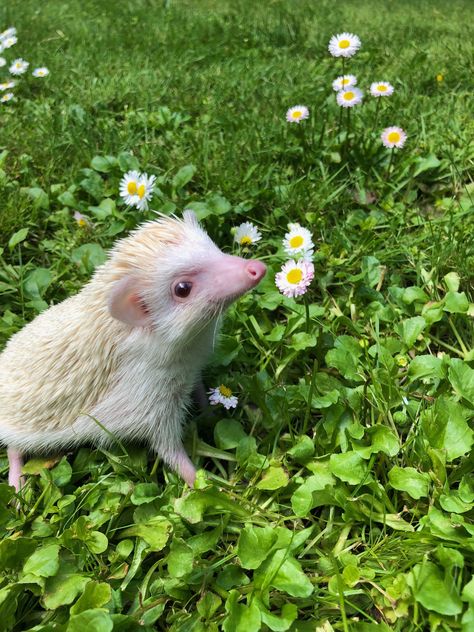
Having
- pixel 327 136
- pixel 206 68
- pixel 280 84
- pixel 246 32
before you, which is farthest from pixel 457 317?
pixel 246 32

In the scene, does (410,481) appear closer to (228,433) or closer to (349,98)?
(228,433)

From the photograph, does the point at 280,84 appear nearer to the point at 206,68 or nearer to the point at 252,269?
the point at 206,68

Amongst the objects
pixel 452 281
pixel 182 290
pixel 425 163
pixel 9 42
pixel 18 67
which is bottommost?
pixel 452 281

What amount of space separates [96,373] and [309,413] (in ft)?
3.03

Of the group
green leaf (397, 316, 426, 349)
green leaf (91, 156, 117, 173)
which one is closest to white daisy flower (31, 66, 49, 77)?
green leaf (91, 156, 117, 173)

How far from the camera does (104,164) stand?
3619mm

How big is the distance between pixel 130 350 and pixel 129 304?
0.22m

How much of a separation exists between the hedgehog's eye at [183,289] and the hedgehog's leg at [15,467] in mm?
1060

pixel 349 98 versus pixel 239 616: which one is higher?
pixel 349 98

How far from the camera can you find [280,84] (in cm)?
464

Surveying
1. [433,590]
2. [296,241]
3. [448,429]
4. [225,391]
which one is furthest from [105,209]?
[433,590]

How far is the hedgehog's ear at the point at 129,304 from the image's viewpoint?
82.7 inches

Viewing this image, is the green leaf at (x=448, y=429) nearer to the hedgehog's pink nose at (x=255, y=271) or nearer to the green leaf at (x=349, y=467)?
the green leaf at (x=349, y=467)

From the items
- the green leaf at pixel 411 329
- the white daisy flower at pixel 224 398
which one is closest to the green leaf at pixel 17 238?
the white daisy flower at pixel 224 398
